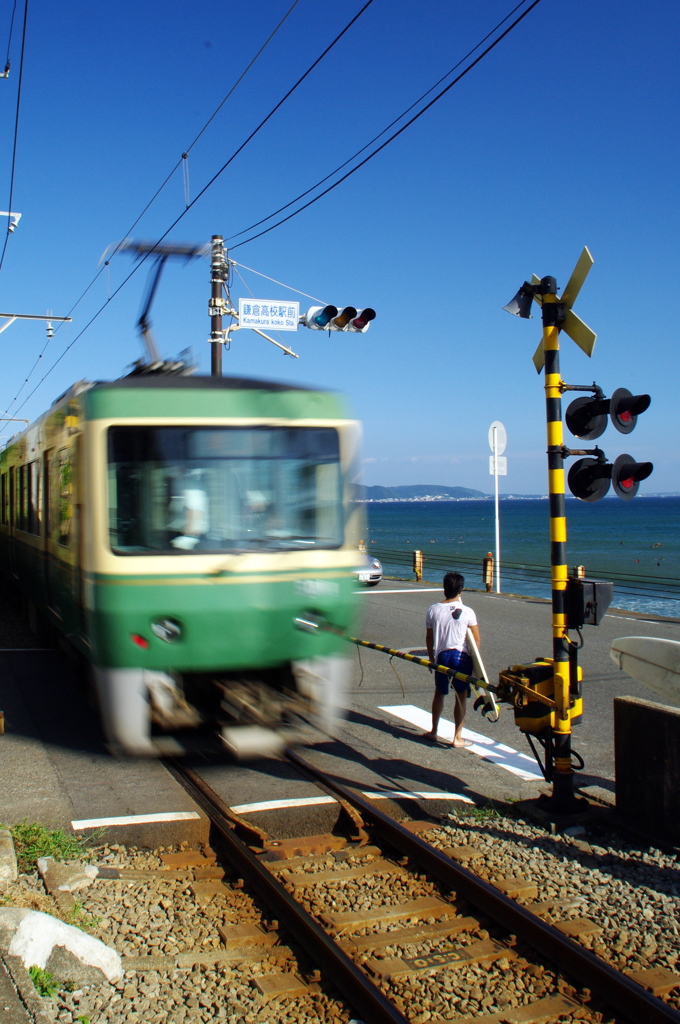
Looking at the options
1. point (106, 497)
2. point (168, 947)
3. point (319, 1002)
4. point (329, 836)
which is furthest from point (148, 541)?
point (319, 1002)

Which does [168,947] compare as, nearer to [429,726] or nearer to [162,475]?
[162,475]

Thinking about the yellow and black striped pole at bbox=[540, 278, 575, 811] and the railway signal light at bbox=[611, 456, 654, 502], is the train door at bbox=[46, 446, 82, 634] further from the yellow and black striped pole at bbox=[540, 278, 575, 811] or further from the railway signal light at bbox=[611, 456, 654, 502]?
the railway signal light at bbox=[611, 456, 654, 502]

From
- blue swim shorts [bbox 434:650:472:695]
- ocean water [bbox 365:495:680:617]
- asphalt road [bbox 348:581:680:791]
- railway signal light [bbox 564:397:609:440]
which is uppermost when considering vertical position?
railway signal light [bbox 564:397:609:440]

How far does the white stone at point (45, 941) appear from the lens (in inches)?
137

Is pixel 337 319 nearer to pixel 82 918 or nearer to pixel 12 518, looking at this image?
pixel 12 518

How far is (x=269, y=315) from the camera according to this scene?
1548 centimetres

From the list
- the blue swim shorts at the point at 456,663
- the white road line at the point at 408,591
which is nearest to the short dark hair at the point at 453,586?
the blue swim shorts at the point at 456,663

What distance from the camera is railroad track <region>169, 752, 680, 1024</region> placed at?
347cm

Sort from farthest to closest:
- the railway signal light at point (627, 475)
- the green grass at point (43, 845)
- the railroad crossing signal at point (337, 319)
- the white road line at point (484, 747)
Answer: the railroad crossing signal at point (337, 319)
the white road line at point (484, 747)
the railway signal light at point (627, 475)
the green grass at point (43, 845)

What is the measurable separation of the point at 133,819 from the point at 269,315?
11.7 m

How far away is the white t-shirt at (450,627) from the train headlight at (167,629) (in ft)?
8.03

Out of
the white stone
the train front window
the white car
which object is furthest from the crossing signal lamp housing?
the white car

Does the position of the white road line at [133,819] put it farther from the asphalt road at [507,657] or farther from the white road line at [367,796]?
the asphalt road at [507,657]

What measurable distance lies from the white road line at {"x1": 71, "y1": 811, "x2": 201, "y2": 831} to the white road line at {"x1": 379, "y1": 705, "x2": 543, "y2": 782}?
2860 mm
